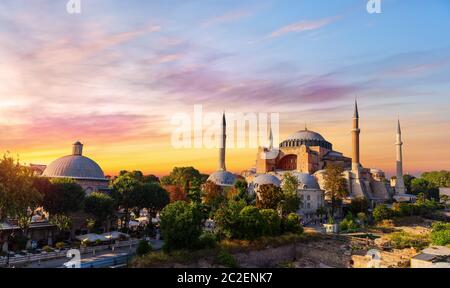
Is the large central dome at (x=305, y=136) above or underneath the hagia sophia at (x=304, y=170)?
above

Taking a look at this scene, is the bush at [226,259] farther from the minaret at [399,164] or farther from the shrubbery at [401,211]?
the minaret at [399,164]

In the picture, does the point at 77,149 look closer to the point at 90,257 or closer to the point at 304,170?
the point at 90,257

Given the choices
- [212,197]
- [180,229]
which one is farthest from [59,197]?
[212,197]

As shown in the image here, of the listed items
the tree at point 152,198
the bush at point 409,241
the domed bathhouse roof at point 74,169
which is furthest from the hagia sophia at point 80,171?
the bush at point 409,241

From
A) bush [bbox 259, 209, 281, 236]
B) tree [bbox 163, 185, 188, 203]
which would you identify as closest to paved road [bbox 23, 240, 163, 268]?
bush [bbox 259, 209, 281, 236]

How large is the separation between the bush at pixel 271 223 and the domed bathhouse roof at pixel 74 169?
769 inches

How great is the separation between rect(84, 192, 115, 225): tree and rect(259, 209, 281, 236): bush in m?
12.6

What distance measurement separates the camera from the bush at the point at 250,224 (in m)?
23.8

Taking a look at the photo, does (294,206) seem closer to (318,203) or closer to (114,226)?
(318,203)

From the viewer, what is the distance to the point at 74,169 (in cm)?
3566

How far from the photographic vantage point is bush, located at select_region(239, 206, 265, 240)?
938 inches

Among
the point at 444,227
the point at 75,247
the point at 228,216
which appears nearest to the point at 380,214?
the point at 444,227
